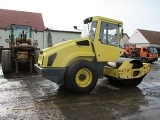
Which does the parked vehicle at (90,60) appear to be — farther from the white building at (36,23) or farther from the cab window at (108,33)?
the white building at (36,23)

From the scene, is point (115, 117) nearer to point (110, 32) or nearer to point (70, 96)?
point (70, 96)

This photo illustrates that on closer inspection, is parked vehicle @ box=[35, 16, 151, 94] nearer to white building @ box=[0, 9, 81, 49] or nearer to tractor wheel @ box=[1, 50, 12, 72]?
tractor wheel @ box=[1, 50, 12, 72]

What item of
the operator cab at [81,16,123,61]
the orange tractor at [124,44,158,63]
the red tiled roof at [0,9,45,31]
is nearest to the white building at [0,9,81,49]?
the red tiled roof at [0,9,45,31]

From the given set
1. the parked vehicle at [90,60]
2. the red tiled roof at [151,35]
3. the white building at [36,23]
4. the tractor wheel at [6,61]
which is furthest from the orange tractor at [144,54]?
the red tiled roof at [151,35]

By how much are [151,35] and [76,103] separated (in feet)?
179

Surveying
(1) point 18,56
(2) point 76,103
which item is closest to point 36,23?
(1) point 18,56

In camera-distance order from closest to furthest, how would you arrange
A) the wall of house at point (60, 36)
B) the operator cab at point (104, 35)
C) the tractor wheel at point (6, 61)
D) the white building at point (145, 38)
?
the operator cab at point (104, 35) < the tractor wheel at point (6, 61) < the wall of house at point (60, 36) < the white building at point (145, 38)

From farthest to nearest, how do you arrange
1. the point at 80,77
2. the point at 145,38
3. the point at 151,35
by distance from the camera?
the point at 151,35
the point at 145,38
the point at 80,77

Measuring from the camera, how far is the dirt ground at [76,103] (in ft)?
19.0

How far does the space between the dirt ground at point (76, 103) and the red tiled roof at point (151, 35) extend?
1886 inches

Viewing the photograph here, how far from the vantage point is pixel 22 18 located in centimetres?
3638

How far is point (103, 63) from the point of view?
28.2ft

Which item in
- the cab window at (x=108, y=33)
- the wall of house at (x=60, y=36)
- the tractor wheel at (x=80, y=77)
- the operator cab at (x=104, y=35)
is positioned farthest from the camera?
the wall of house at (x=60, y=36)

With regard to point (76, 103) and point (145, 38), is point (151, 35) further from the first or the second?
point (76, 103)
